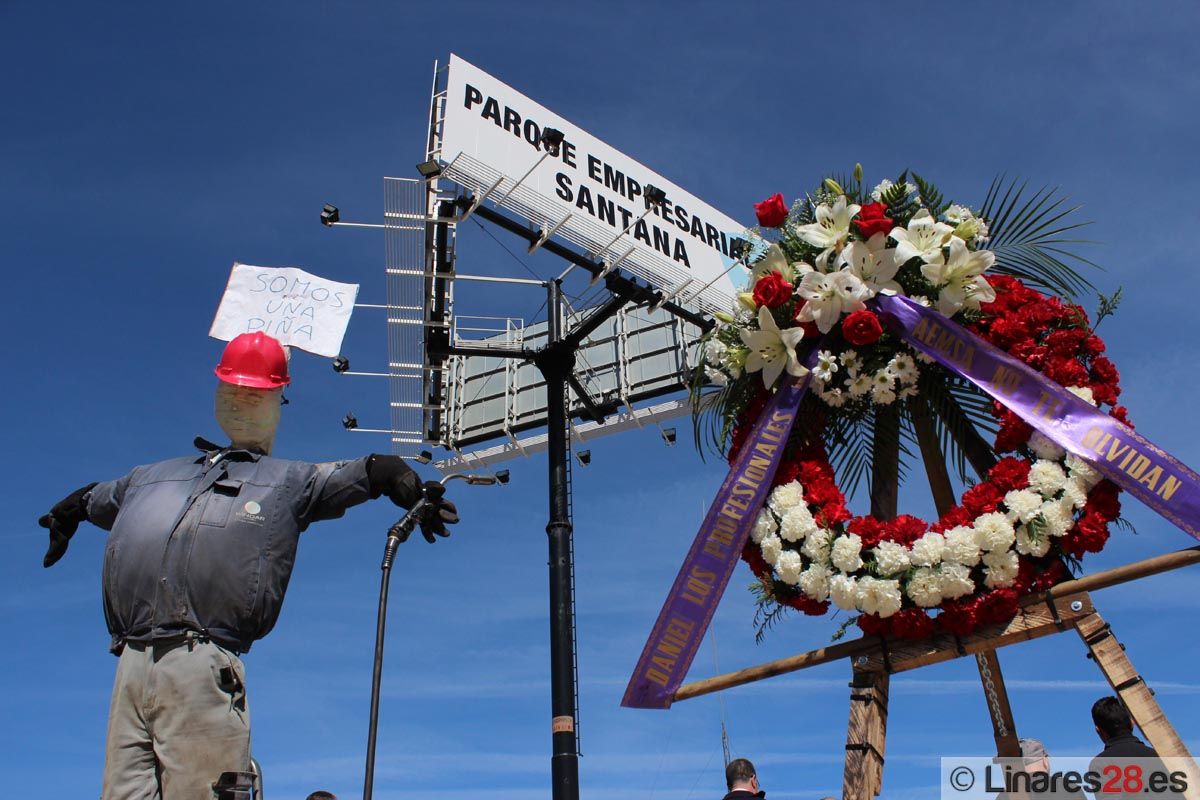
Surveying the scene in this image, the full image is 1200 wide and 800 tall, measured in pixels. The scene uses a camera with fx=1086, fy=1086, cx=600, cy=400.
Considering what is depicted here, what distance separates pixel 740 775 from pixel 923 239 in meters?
3.23

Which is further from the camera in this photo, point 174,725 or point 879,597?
point 879,597

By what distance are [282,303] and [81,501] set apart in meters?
1.25

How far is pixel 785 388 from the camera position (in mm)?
6352

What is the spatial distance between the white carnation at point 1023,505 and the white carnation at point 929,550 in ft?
1.18

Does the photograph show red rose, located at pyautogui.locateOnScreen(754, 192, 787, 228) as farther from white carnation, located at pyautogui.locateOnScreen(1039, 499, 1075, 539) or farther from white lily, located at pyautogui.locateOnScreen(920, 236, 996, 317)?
white carnation, located at pyautogui.locateOnScreen(1039, 499, 1075, 539)

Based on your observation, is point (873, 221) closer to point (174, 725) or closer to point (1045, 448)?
point (1045, 448)

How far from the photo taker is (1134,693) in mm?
4828

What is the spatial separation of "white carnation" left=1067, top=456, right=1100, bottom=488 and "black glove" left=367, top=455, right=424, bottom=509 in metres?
3.26

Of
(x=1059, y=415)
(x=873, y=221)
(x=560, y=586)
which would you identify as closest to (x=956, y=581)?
(x=1059, y=415)

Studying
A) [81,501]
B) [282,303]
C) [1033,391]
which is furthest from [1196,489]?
[81,501]

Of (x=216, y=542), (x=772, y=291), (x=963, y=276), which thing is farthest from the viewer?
(x=772, y=291)

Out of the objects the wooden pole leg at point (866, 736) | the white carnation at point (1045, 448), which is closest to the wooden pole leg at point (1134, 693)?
the white carnation at point (1045, 448)

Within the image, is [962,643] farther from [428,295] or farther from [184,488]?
[428,295]

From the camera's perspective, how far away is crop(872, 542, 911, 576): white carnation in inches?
217
